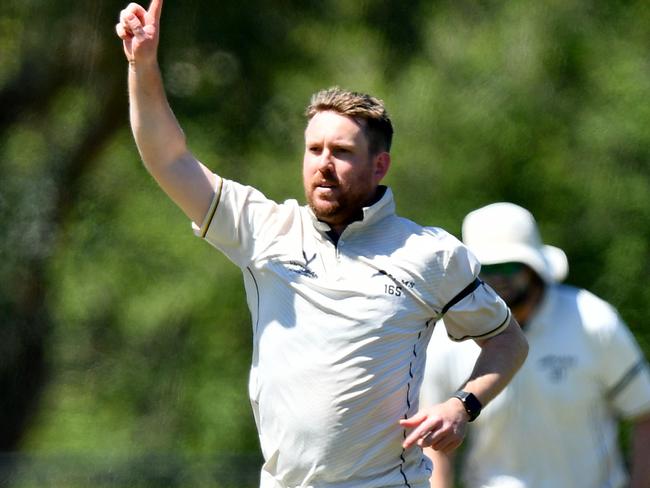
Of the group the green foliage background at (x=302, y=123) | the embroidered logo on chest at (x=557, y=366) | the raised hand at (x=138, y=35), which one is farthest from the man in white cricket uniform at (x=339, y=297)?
the green foliage background at (x=302, y=123)

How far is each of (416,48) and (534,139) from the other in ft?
3.93

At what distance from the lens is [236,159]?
11.7 meters

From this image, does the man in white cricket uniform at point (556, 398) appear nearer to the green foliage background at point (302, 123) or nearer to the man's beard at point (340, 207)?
the man's beard at point (340, 207)

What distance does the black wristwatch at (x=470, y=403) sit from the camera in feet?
12.4

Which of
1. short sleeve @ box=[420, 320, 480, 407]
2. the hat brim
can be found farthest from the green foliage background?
short sleeve @ box=[420, 320, 480, 407]

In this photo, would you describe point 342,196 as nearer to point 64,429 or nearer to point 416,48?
point 416,48

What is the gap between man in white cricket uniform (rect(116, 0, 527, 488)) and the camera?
370 centimetres

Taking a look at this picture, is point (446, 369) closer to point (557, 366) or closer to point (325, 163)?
point (557, 366)

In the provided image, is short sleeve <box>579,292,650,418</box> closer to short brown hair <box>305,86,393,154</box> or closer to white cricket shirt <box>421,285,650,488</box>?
white cricket shirt <box>421,285,650,488</box>

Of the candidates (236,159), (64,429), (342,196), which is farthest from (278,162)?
(342,196)

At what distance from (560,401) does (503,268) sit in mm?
542

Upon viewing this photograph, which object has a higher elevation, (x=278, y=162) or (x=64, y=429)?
(x=278, y=162)

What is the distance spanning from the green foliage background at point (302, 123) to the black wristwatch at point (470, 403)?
23.5ft

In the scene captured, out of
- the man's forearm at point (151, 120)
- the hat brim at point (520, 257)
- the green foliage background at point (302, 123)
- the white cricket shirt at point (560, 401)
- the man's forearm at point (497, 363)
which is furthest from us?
the green foliage background at point (302, 123)
